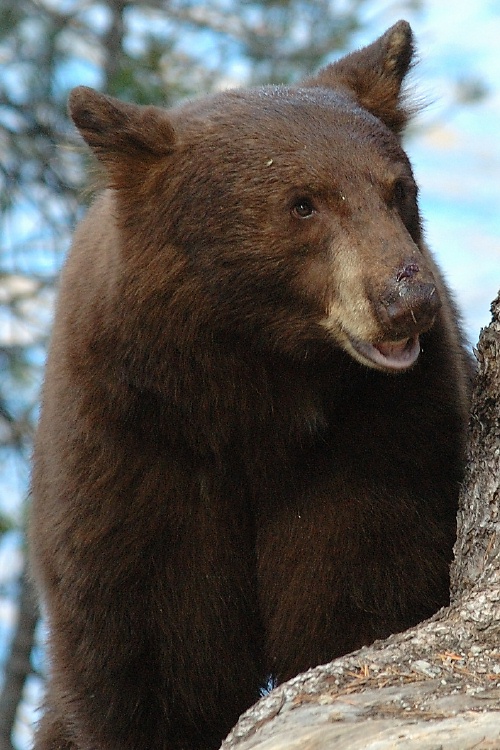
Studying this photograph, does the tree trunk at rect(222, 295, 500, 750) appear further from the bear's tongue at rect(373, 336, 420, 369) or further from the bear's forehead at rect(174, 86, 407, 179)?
the bear's forehead at rect(174, 86, 407, 179)

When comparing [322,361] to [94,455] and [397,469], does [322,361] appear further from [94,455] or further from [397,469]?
[94,455]

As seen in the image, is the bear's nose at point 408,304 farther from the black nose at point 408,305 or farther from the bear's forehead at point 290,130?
the bear's forehead at point 290,130

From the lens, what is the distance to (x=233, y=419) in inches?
167

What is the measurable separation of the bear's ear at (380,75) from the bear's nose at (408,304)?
0.99 m

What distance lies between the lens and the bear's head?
377cm

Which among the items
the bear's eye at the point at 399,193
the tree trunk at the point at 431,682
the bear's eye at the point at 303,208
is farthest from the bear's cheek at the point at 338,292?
the tree trunk at the point at 431,682

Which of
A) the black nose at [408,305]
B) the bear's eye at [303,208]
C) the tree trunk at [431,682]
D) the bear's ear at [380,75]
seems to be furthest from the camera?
the bear's ear at [380,75]

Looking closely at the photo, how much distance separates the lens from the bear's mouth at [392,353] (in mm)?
3688

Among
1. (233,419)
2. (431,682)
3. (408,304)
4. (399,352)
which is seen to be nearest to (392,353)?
(399,352)

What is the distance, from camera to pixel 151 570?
14.3 ft

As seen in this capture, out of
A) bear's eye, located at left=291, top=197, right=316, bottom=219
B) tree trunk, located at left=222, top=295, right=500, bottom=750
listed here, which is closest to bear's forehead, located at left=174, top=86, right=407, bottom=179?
bear's eye, located at left=291, top=197, right=316, bottom=219

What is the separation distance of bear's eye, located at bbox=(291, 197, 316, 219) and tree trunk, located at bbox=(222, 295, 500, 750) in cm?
69

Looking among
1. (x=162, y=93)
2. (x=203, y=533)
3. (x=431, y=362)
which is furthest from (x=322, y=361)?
(x=162, y=93)

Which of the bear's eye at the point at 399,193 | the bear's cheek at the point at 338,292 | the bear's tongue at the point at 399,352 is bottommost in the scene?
the bear's tongue at the point at 399,352
